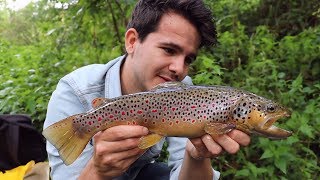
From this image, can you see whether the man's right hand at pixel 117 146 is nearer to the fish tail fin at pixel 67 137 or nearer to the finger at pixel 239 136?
the fish tail fin at pixel 67 137

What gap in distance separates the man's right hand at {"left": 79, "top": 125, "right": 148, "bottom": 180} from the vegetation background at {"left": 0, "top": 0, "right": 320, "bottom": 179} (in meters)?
1.78

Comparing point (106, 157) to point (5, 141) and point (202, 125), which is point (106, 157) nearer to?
point (202, 125)

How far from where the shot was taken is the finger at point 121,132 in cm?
189

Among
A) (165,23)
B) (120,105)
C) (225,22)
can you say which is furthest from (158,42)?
(225,22)

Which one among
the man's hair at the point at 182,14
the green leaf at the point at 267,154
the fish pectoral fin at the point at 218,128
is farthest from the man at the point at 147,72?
the green leaf at the point at 267,154

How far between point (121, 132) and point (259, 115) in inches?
24.9

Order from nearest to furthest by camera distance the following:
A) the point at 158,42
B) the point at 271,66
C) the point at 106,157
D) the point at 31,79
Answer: the point at 106,157, the point at 158,42, the point at 31,79, the point at 271,66

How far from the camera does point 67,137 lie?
77.6 inches

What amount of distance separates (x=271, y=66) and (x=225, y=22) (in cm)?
145

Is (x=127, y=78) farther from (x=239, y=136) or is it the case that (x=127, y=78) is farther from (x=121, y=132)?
(x=239, y=136)

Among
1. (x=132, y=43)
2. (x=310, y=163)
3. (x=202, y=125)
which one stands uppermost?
(x=132, y=43)

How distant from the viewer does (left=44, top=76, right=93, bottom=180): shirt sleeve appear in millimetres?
2459

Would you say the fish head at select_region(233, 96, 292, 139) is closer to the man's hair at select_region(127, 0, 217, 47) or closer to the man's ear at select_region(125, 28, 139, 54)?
the man's hair at select_region(127, 0, 217, 47)

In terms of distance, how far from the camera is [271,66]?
470 cm
